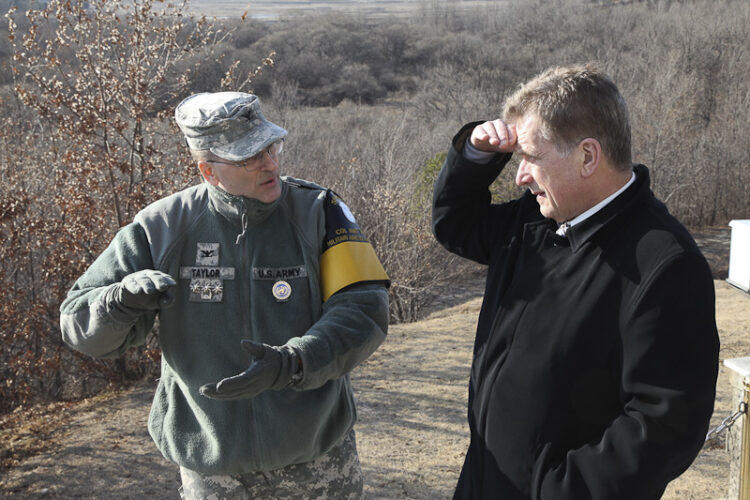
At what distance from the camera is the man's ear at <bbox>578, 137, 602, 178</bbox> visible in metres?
1.77

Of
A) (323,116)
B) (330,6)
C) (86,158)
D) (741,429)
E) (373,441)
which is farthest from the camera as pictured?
(330,6)

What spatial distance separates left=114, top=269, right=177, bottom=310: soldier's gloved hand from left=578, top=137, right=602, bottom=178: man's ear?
1090 mm

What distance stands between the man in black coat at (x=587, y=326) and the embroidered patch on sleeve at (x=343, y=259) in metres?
0.38

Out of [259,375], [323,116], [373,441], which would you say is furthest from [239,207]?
[323,116]

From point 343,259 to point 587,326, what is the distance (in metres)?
0.75

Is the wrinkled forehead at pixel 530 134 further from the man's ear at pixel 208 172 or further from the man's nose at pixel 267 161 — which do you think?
the man's ear at pixel 208 172

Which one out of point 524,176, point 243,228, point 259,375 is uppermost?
point 524,176

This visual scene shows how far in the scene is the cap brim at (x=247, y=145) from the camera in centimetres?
211

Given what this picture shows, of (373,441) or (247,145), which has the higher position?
(247,145)

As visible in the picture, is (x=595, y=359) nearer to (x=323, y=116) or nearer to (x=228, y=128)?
(x=228, y=128)

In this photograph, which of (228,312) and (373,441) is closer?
(228,312)

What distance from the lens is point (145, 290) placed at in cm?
193

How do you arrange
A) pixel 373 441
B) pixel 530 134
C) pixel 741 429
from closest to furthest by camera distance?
pixel 530 134, pixel 741 429, pixel 373 441

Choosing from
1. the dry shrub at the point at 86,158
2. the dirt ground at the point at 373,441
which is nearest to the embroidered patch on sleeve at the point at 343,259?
the dirt ground at the point at 373,441
